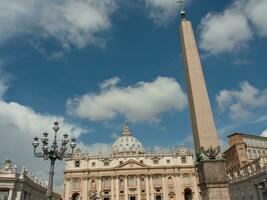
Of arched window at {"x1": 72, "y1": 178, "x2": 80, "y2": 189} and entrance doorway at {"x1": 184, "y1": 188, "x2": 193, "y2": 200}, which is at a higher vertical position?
arched window at {"x1": 72, "y1": 178, "x2": 80, "y2": 189}

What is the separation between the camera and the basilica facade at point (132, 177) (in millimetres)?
77375

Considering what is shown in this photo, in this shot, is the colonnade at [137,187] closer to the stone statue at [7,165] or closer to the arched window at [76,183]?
the arched window at [76,183]

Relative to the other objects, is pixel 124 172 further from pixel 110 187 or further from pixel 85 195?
pixel 85 195

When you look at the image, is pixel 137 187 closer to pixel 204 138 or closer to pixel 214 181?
pixel 214 181

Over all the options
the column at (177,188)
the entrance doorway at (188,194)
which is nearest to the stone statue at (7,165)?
the column at (177,188)

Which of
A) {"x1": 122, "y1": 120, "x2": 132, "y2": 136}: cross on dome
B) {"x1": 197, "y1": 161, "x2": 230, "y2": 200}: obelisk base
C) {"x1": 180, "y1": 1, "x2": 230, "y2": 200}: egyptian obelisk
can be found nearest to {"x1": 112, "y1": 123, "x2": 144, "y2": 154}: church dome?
{"x1": 122, "y1": 120, "x2": 132, "y2": 136}: cross on dome

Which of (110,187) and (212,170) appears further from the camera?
(110,187)

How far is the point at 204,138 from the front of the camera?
1567 cm

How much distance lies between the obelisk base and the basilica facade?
6403 centimetres

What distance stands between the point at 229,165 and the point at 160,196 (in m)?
21.1

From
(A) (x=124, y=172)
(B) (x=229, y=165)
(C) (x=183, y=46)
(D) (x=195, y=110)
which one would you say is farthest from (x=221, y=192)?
(A) (x=124, y=172)

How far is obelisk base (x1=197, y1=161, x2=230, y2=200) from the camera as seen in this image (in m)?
15.1

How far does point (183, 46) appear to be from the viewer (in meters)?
18.5

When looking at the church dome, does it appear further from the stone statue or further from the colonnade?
the stone statue
